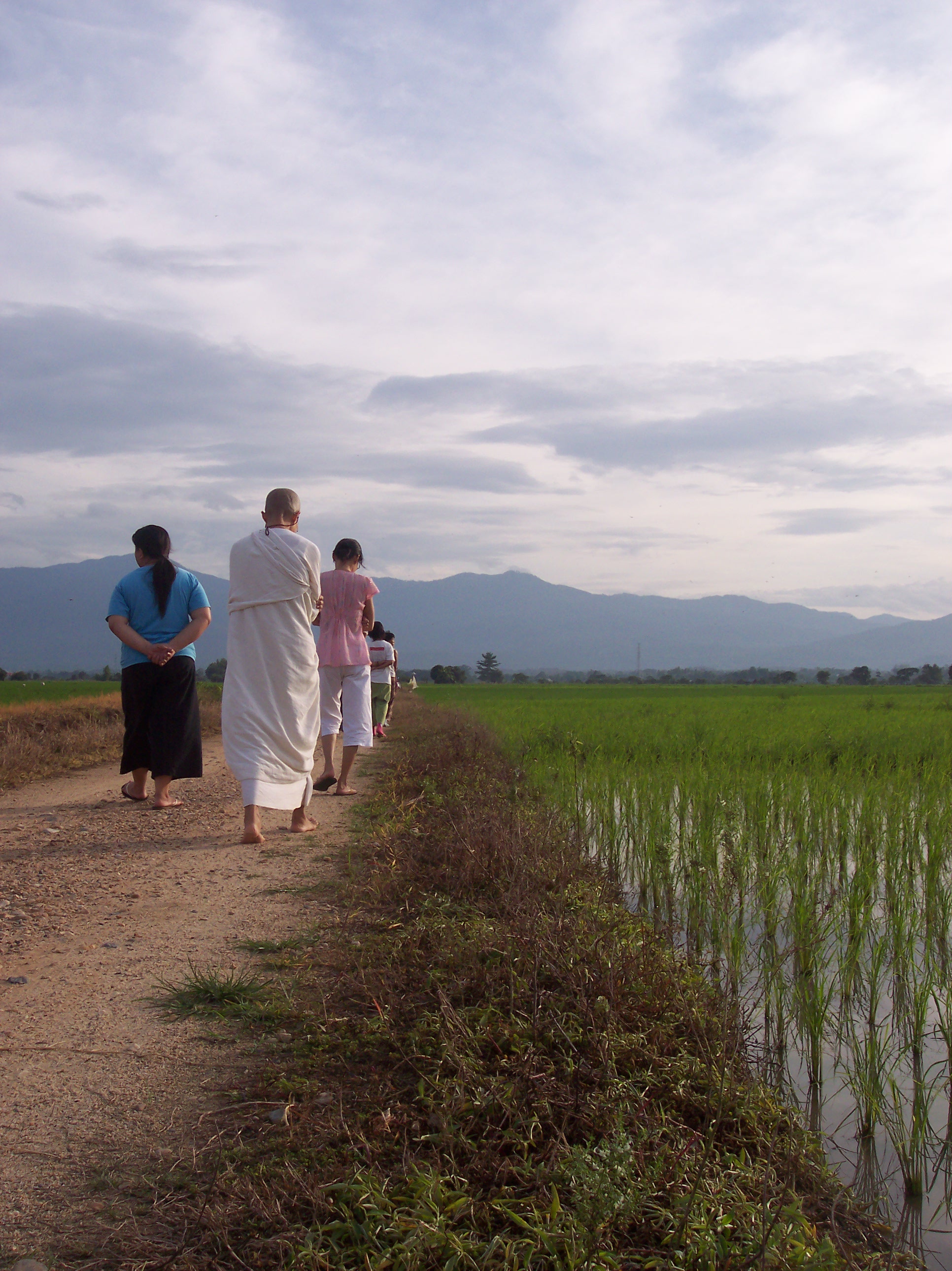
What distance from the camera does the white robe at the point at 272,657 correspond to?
524 cm

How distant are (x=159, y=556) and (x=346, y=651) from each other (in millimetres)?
1527

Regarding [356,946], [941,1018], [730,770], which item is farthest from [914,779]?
[356,946]

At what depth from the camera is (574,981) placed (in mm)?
2510

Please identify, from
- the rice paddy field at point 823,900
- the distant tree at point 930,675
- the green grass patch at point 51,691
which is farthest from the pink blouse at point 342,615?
the distant tree at point 930,675

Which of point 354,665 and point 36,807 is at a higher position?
point 354,665

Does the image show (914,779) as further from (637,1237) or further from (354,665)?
(637,1237)

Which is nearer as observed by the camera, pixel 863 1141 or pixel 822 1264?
pixel 822 1264

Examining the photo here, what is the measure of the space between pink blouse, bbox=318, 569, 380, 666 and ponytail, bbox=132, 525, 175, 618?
1139 millimetres

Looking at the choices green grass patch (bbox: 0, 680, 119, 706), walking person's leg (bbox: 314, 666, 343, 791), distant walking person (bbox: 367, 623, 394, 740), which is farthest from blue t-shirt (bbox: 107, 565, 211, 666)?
green grass patch (bbox: 0, 680, 119, 706)

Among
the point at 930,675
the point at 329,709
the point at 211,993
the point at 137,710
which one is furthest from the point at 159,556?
the point at 930,675

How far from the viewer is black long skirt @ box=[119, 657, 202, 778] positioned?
5.94 meters

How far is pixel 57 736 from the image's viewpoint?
1022cm

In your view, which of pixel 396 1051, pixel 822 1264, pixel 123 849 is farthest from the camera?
pixel 123 849

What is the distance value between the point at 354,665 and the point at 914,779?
4734 mm
